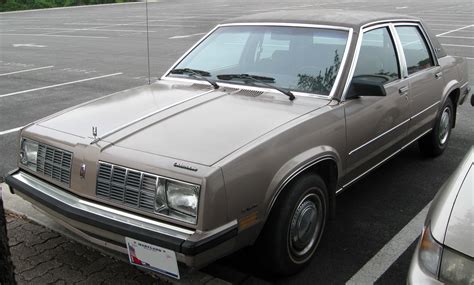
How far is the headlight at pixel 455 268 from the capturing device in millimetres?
1984

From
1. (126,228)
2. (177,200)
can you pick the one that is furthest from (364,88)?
(126,228)

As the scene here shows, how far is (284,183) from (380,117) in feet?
4.60

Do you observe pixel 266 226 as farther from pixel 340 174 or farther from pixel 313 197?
pixel 340 174

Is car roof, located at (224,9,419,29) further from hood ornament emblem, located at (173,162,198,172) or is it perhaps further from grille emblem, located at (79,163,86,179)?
grille emblem, located at (79,163,86,179)

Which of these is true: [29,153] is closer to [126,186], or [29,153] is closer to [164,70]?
→ [126,186]

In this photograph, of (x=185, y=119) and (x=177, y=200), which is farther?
(x=185, y=119)

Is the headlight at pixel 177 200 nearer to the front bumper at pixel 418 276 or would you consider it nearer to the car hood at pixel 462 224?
the front bumper at pixel 418 276

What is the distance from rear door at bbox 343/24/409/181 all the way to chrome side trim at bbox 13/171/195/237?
1.51 metres

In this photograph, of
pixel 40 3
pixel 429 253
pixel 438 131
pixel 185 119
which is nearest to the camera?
pixel 429 253

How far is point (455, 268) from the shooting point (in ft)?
6.67

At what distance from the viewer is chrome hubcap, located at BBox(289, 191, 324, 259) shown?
3027 mm

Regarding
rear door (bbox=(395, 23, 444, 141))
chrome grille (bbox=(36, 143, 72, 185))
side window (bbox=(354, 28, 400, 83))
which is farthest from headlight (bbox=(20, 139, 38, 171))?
rear door (bbox=(395, 23, 444, 141))

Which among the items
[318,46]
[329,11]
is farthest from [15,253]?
[329,11]

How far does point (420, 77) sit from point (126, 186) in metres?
3.08
